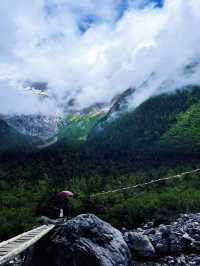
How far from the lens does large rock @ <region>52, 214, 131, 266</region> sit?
3097 cm

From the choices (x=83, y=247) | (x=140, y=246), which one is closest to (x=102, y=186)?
(x=140, y=246)

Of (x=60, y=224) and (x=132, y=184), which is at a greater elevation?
(x=132, y=184)

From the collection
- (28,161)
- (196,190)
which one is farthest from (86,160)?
(196,190)

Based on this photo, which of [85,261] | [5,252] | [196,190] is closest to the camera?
[5,252]

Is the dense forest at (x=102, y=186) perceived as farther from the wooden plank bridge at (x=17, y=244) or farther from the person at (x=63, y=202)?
the wooden plank bridge at (x=17, y=244)

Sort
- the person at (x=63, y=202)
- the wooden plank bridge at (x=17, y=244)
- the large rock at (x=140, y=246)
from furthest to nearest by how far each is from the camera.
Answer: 1. the large rock at (x=140, y=246)
2. the person at (x=63, y=202)
3. the wooden plank bridge at (x=17, y=244)

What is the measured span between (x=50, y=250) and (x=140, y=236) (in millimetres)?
12874

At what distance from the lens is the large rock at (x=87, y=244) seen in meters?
31.0

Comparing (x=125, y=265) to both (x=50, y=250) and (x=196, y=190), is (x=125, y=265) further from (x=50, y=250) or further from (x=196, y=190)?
(x=196, y=190)

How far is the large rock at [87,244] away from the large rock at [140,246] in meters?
7.63

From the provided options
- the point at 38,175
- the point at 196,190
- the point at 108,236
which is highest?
the point at 38,175

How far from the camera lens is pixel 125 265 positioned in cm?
3369

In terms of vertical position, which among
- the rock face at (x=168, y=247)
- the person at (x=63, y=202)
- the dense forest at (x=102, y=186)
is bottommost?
the rock face at (x=168, y=247)

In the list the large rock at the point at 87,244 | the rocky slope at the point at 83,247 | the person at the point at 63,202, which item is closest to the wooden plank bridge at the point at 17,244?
the rocky slope at the point at 83,247
